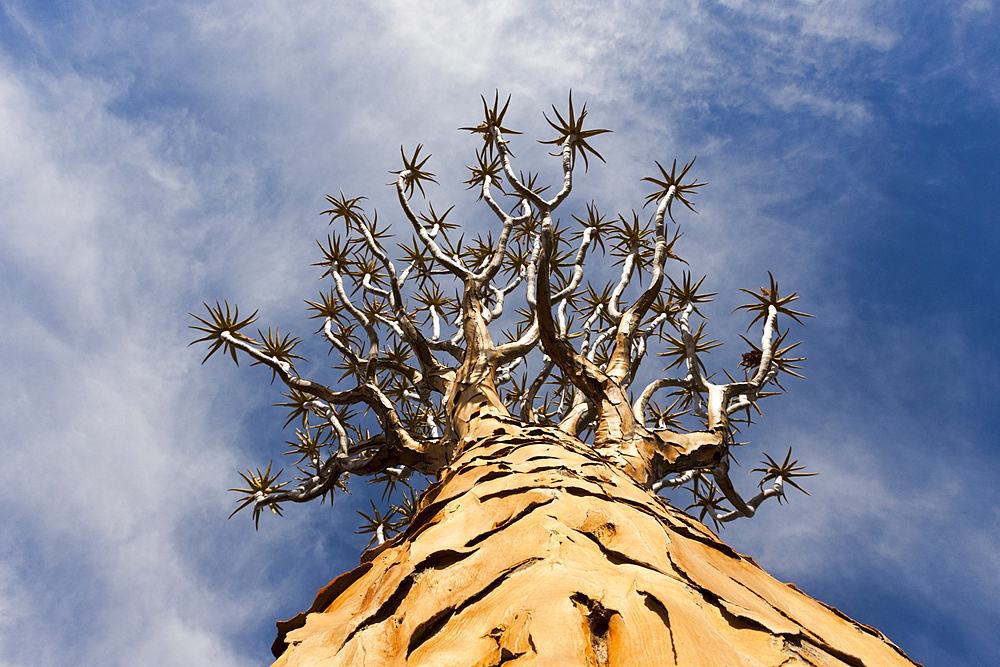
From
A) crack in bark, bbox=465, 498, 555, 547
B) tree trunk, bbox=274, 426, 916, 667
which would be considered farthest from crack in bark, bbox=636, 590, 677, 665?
crack in bark, bbox=465, 498, 555, 547

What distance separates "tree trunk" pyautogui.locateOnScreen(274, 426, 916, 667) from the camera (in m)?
1.48

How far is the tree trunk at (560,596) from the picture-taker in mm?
1479

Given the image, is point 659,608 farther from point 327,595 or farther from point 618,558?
point 327,595

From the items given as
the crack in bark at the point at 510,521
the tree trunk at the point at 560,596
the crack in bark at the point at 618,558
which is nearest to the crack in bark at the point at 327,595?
the tree trunk at the point at 560,596

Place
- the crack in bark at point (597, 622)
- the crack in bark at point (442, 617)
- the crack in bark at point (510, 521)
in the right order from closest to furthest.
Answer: the crack in bark at point (597, 622), the crack in bark at point (442, 617), the crack in bark at point (510, 521)

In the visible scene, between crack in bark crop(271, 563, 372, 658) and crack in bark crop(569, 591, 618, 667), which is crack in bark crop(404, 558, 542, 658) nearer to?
crack in bark crop(569, 591, 618, 667)

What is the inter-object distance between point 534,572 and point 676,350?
17.4 feet

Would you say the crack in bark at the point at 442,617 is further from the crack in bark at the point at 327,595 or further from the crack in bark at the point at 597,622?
the crack in bark at the point at 327,595

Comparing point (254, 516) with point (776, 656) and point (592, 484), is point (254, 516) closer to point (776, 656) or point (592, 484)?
point (592, 484)

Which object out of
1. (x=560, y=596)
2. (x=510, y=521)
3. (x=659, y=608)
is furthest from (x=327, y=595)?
(x=659, y=608)

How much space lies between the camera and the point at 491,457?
3.14 meters

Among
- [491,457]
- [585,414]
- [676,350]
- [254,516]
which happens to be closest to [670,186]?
[676,350]

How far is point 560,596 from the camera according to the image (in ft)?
5.30

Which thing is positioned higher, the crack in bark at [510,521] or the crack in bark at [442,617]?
the crack in bark at [510,521]
